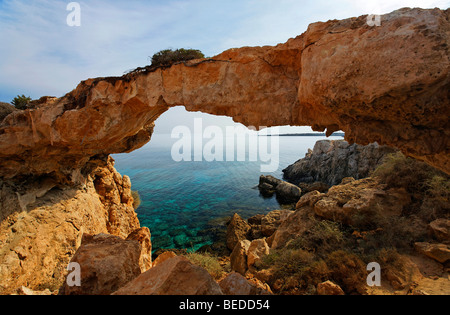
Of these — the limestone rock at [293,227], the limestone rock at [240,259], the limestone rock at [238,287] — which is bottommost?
the limestone rock at [240,259]

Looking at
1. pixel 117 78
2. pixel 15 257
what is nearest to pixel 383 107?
pixel 117 78

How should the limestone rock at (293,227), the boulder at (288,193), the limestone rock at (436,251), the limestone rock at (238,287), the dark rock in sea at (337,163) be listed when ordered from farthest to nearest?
the boulder at (288,193)
the dark rock in sea at (337,163)
the limestone rock at (293,227)
the limestone rock at (436,251)
the limestone rock at (238,287)

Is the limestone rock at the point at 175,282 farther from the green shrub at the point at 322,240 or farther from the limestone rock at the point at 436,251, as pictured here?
the limestone rock at the point at 436,251

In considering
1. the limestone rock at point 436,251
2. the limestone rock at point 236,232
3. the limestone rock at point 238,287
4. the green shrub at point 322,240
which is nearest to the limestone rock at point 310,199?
the green shrub at point 322,240

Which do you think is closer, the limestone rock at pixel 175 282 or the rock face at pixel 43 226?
the limestone rock at pixel 175 282

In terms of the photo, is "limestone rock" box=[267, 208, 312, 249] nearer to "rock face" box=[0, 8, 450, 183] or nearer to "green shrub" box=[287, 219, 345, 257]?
"green shrub" box=[287, 219, 345, 257]

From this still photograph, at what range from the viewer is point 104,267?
8.90 feet

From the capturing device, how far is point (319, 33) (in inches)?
123

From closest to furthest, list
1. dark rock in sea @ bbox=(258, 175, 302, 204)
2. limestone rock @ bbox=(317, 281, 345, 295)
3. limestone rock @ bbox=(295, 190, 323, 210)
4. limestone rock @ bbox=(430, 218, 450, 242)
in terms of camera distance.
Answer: limestone rock @ bbox=(317, 281, 345, 295) < limestone rock @ bbox=(430, 218, 450, 242) < limestone rock @ bbox=(295, 190, 323, 210) < dark rock in sea @ bbox=(258, 175, 302, 204)

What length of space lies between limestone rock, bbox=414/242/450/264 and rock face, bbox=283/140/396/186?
41.8 feet

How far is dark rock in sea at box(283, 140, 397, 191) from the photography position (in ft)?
51.5

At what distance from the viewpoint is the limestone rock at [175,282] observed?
2.06m

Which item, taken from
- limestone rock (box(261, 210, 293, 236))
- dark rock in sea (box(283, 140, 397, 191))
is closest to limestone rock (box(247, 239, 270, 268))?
limestone rock (box(261, 210, 293, 236))
